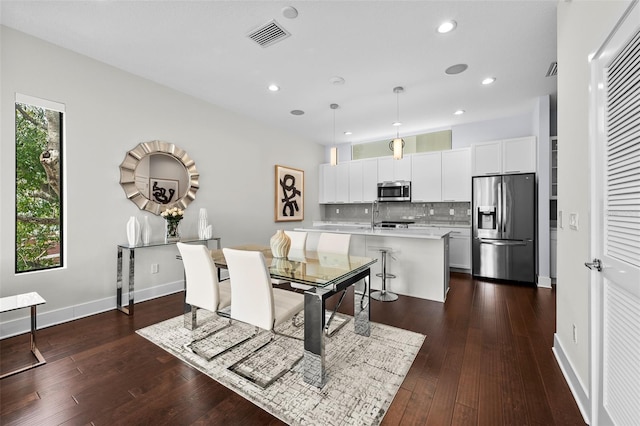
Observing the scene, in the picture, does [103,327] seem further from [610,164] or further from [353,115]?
[353,115]

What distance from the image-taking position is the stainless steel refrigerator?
165 inches

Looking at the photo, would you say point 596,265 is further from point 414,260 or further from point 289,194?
point 289,194

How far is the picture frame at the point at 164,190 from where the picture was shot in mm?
3541

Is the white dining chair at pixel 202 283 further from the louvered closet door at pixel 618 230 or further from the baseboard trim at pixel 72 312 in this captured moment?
the louvered closet door at pixel 618 230

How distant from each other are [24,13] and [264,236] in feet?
12.7

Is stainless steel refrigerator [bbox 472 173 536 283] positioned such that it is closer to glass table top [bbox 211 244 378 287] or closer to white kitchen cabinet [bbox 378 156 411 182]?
white kitchen cabinet [bbox 378 156 411 182]

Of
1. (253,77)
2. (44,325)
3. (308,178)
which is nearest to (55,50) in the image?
(253,77)

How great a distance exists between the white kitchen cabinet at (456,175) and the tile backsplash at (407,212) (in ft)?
1.29

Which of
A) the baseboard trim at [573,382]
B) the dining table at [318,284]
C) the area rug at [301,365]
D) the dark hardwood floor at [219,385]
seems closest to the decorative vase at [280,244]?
the dining table at [318,284]

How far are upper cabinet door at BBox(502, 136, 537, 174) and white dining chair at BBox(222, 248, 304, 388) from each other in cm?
436

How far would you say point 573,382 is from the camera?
1744mm

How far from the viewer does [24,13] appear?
2.29 meters

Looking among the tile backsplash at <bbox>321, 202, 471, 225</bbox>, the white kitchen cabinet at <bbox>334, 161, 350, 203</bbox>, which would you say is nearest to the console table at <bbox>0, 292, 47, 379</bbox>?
the white kitchen cabinet at <bbox>334, 161, 350, 203</bbox>

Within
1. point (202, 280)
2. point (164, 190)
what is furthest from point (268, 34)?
point (164, 190)
